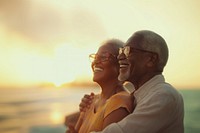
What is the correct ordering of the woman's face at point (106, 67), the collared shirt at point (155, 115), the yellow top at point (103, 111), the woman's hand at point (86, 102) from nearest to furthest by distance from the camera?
1. the collared shirt at point (155, 115)
2. the yellow top at point (103, 111)
3. the woman's face at point (106, 67)
4. the woman's hand at point (86, 102)

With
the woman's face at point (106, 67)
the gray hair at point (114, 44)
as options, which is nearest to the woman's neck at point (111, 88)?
the woman's face at point (106, 67)

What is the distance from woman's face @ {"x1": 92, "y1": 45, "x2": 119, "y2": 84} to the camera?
1.77 m

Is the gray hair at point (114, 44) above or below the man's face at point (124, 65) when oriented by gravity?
above

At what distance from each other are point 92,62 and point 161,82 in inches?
15.9

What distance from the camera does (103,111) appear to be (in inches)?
65.1

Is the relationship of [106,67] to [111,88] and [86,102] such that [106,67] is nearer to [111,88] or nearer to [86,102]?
[111,88]

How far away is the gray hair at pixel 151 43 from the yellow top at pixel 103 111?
21 centimetres

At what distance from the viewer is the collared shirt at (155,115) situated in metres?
1.44

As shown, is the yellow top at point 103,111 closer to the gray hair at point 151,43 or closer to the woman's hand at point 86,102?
the woman's hand at point 86,102

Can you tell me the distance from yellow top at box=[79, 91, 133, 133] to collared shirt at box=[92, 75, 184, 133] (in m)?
0.06

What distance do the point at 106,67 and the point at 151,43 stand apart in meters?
0.29

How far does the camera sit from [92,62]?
1.84 meters

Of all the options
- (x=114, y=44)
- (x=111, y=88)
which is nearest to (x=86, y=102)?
(x=111, y=88)

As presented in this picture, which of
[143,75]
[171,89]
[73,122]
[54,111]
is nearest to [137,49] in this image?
[143,75]
